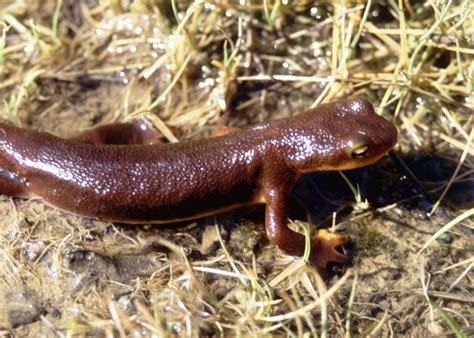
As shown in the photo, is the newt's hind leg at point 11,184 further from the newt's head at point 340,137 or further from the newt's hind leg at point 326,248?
the newt's hind leg at point 326,248

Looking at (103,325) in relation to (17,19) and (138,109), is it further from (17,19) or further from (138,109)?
(17,19)

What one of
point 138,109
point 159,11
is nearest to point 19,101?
point 138,109

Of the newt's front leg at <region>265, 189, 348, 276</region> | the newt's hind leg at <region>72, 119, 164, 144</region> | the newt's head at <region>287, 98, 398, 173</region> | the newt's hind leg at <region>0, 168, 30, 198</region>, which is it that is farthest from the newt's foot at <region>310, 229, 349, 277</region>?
the newt's hind leg at <region>0, 168, 30, 198</region>

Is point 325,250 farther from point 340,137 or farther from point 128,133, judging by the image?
point 128,133

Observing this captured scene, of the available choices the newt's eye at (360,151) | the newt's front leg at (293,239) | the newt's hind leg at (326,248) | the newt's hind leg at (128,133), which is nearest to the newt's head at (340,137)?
the newt's eye at (360,151)

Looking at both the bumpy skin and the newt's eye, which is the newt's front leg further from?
the newt's eye

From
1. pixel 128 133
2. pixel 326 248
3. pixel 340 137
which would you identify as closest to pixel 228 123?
pixel 128 133

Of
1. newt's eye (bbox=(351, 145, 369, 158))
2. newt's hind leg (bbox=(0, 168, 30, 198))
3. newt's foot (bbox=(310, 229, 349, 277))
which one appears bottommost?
newt's foot (bbox=(310, 229, 349, 277))
